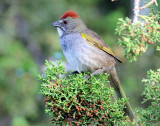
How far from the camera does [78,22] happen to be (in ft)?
20.3

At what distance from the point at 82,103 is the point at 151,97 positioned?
0.77 meters

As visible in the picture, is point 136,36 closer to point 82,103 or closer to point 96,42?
point 82,103

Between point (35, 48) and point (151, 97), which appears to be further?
point (35, 48)

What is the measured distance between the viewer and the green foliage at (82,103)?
3742mm

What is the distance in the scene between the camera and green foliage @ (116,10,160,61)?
337 centimetres

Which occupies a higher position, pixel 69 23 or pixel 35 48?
pixel 35 48

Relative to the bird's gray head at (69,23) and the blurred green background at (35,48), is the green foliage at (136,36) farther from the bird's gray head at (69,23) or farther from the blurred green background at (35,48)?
the blurred green background at (35,48)

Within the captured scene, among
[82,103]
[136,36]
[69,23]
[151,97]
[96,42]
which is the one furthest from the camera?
[69,23]

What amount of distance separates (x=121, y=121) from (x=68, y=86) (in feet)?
2.34

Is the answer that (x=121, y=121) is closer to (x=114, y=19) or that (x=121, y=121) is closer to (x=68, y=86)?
(x=68, y=86)

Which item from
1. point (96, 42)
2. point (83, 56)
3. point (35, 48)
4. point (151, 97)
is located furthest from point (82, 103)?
point (35, 48)

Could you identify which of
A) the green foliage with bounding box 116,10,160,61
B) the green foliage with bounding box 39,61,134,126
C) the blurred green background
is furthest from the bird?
the blurred green background

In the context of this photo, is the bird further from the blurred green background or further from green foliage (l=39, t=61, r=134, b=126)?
the blurred green background

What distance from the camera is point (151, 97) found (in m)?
3.60
